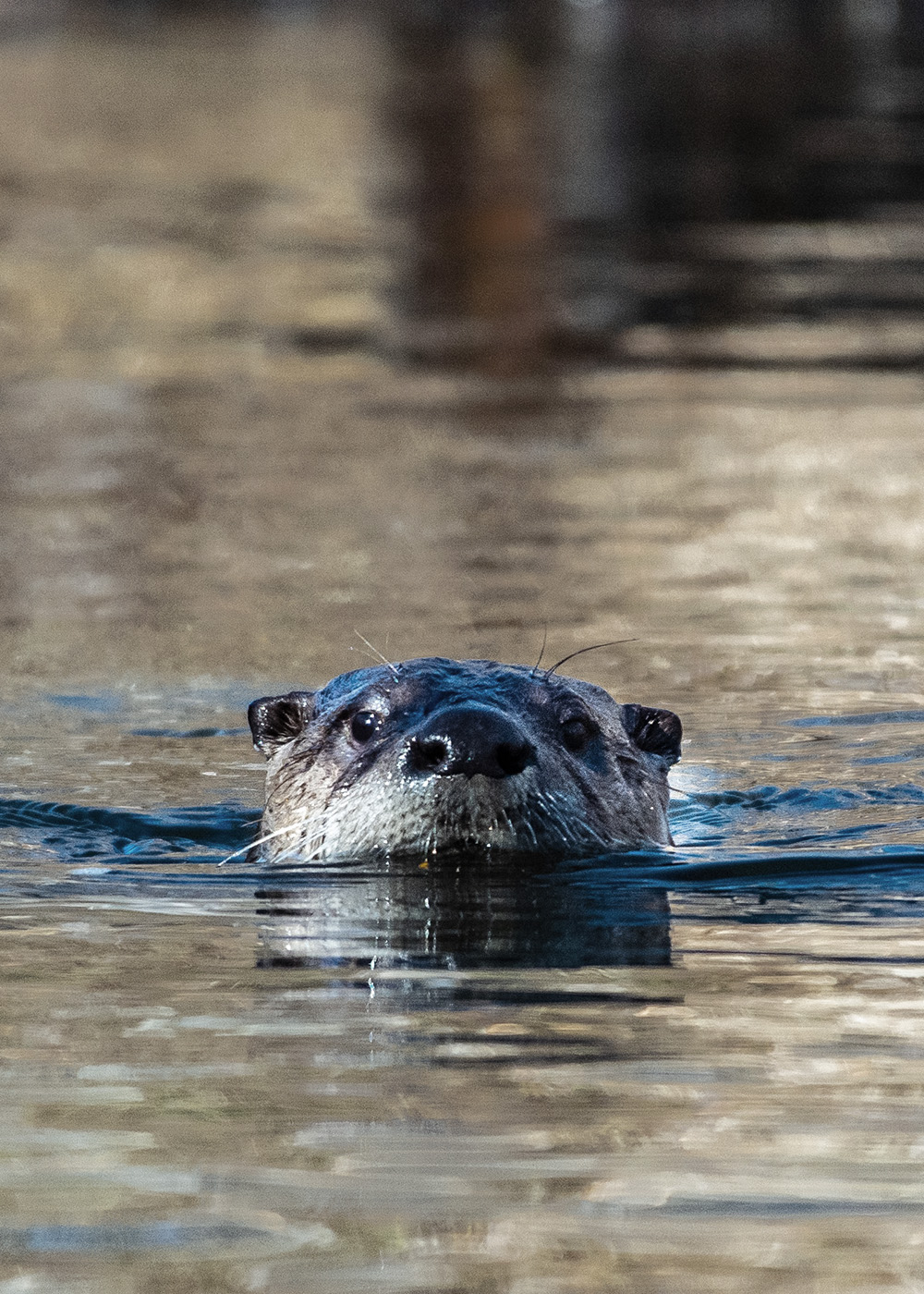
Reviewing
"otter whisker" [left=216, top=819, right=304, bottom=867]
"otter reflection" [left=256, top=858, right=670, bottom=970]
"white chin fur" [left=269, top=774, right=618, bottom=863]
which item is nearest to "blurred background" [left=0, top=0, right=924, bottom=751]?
"otter whisker" [left=216, top=819, right=304, bottom=867]

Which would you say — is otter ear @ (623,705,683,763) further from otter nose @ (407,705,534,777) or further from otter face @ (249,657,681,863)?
otter nose @ (407,705,534,777)

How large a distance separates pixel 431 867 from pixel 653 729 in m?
1.46

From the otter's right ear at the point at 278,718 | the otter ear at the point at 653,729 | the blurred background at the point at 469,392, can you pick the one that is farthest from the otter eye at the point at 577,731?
the blurred background at the point at 469,392

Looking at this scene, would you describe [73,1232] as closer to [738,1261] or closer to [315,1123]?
[315,1123]

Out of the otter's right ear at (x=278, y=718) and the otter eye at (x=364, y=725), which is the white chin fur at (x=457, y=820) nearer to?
the otter eye at (x=364, y=725)

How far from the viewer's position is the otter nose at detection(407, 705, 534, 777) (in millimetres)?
5691

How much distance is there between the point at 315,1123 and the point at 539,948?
1.39 metres

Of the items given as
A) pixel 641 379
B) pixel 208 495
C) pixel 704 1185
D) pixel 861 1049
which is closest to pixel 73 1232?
pixel 704 1185

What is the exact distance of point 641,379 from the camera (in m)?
15.1

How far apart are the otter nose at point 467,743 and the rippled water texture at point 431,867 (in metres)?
0.31

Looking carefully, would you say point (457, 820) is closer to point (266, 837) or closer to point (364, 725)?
point (364, 725)

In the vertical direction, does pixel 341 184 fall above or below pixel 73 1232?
above

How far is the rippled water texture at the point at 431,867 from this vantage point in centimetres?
365

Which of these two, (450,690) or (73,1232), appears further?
(450,690)
